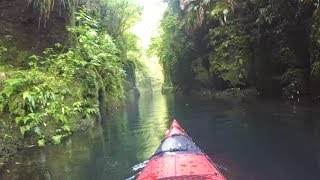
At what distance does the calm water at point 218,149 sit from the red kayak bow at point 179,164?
1064mm

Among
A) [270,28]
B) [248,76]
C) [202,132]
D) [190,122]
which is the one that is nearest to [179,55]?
[248,76]

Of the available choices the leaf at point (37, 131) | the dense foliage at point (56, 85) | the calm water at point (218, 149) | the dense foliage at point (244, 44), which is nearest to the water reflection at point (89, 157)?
the calm water at point (218, 149)

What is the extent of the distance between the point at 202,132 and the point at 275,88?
787cm

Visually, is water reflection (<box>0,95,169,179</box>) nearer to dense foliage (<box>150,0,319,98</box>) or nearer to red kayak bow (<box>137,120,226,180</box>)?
red kayak bow (<box>137,120,226,180</box>)

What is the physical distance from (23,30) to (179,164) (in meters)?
9.82

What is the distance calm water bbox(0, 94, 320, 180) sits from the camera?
20.2 feet

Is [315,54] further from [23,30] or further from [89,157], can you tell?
[23,30]

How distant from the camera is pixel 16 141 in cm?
809

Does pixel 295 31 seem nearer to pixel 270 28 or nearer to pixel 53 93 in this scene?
pixel 270 28

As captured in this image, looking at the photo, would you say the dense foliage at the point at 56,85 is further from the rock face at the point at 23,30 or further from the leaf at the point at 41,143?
the rock face at the point at 23,30

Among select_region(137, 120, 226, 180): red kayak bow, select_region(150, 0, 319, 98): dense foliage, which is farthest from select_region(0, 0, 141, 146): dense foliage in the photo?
select_region(150, 0, 319, 98): dense foliage

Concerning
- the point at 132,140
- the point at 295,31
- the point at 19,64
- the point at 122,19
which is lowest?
the point at 132,140

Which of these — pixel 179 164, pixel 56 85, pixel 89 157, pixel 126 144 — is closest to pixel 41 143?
pixel 89 157

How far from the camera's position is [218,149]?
300 inches
